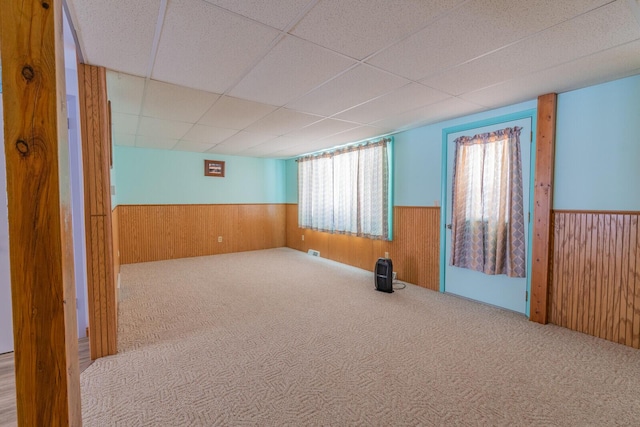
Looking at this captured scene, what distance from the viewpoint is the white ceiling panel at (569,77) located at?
6.72 ft

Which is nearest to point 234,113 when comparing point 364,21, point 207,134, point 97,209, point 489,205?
point 207,134

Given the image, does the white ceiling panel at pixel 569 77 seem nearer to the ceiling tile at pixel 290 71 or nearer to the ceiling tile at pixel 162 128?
the ceiling tile at pixel 290 71

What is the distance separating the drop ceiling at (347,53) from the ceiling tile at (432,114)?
34 millimetres

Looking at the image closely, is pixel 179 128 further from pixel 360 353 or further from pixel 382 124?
pixel 360 353

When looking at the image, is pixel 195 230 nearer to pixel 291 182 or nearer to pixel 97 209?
pixel 291 182

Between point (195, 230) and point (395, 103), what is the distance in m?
4.78

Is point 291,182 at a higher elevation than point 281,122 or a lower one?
lower

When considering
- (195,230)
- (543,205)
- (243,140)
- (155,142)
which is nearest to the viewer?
(543,205)

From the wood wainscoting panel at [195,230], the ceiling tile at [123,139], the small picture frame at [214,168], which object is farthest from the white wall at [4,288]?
the small picture frame at [214,168]

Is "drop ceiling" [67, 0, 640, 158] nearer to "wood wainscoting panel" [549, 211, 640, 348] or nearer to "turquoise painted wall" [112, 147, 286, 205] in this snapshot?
"wood wainscoting panel" [549, 211, 640, 348]

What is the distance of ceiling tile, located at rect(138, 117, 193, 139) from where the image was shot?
3.67 m

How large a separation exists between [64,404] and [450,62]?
2710mm

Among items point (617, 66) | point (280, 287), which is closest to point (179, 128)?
point (280, 287)

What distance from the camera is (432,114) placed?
3.44 metres
